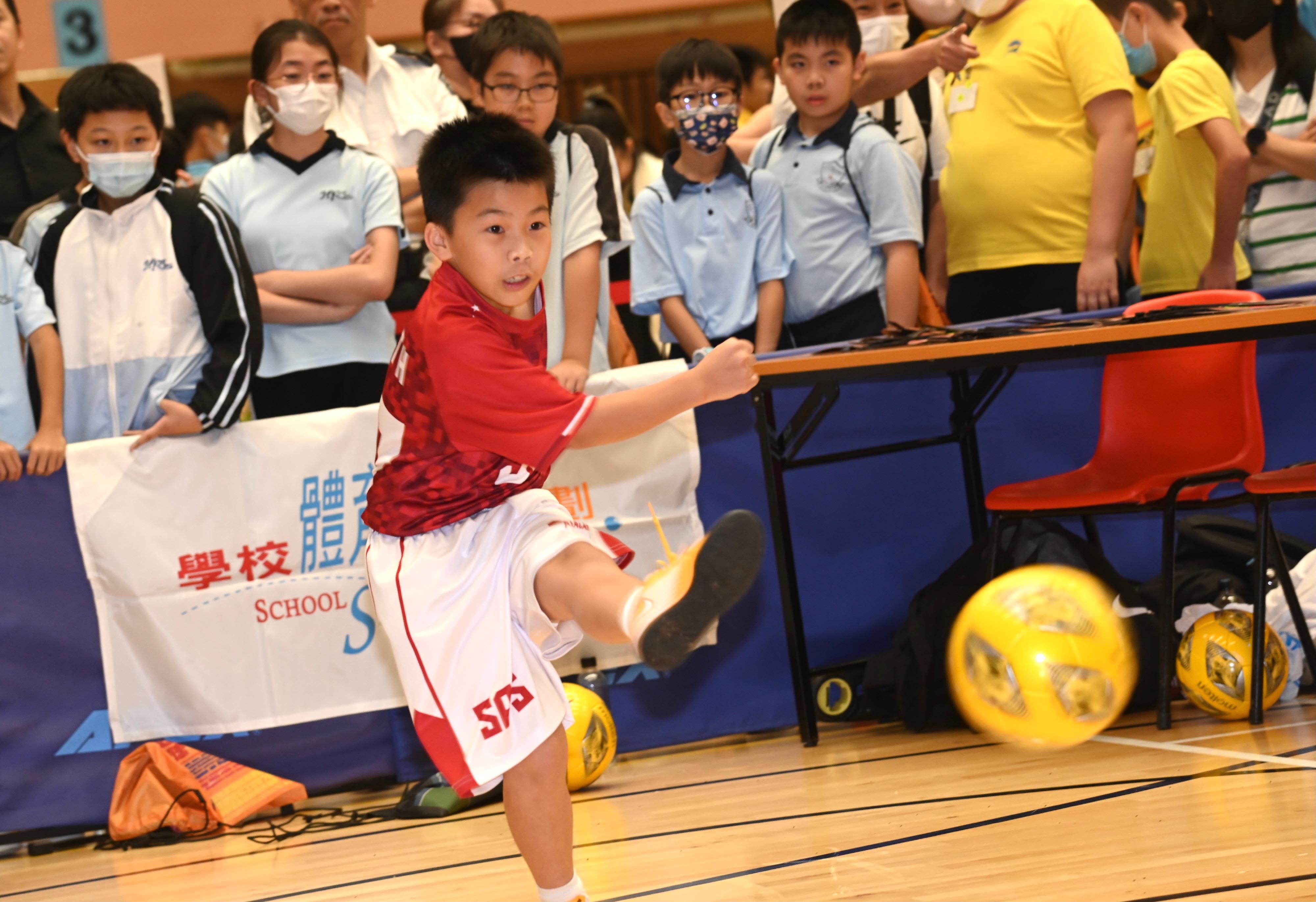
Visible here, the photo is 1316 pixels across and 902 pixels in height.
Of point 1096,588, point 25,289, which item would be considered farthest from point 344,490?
point 1096,588

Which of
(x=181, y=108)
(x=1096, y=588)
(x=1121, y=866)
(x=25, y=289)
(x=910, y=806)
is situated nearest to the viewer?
(x=1121, y=866)

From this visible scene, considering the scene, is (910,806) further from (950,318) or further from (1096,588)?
(950,318)

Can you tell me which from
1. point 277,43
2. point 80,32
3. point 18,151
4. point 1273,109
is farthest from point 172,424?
point 80,32

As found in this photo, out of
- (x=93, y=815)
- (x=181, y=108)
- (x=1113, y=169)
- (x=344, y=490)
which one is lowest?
(x=93, y=815)

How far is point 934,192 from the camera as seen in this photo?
17.5 feet

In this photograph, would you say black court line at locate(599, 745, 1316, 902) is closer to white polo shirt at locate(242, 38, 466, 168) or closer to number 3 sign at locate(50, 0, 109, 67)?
white polo shirt at locate(242, 38, 466, 168)

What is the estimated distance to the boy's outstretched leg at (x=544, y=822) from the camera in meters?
2.56

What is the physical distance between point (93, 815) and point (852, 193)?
3394 millimetres

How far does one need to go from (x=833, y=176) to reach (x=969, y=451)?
114 centimetres

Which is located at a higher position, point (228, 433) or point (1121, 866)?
point (228, 433)

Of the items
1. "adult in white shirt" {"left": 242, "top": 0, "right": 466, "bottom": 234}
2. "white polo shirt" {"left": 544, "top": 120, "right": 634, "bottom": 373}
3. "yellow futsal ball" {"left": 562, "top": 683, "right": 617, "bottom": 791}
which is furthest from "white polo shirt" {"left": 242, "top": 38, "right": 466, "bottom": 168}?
"yellow futsal ball" {"left": 562, "top": 683, "right": 617, "bottom": 791}

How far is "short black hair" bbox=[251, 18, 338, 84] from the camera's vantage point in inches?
174

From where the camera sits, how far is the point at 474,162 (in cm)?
263

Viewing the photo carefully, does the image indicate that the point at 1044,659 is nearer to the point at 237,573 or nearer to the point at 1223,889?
the point at 1223,889
